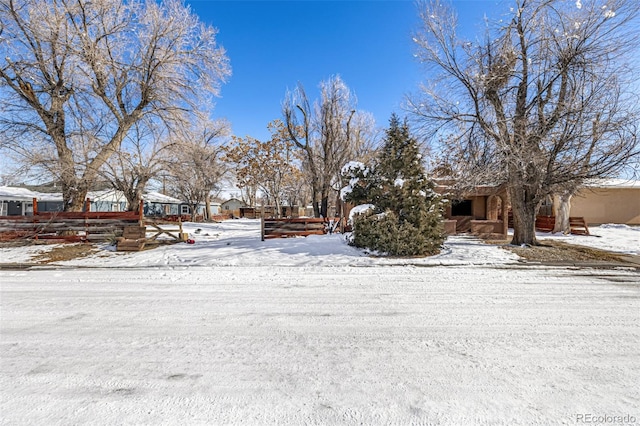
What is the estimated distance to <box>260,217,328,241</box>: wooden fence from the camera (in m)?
12.1

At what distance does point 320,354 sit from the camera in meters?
2.79

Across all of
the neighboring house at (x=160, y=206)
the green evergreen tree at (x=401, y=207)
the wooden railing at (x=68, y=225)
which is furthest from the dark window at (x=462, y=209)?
the neighboring house at (x=160, y=206)

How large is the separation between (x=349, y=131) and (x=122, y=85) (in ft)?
47.5

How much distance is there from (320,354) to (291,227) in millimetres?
9665

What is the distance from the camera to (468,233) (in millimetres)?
14859

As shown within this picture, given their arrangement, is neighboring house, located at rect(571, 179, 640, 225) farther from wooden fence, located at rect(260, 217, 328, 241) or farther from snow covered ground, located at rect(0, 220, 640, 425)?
snow covered ground, located at rect(0, 220, 640, 425)

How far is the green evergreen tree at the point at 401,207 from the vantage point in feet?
27.8

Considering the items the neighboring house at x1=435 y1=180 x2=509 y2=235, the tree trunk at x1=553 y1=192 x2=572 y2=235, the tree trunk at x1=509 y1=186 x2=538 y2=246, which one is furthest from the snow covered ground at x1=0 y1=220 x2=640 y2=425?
the tree trunk at x1=553 y1=192 x2=572 y2=235

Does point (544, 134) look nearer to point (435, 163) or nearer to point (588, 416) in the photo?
point (435, 163)

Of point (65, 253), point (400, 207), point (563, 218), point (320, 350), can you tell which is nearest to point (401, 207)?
point (400, 207)

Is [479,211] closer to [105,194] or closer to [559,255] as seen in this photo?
[559,255]

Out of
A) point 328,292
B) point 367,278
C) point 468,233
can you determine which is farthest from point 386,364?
point 468,233

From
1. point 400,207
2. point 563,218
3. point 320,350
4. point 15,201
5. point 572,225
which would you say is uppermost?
point 15,201

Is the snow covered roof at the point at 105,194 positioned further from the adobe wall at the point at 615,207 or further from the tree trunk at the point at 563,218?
the adobe wall at the point at 615,207
